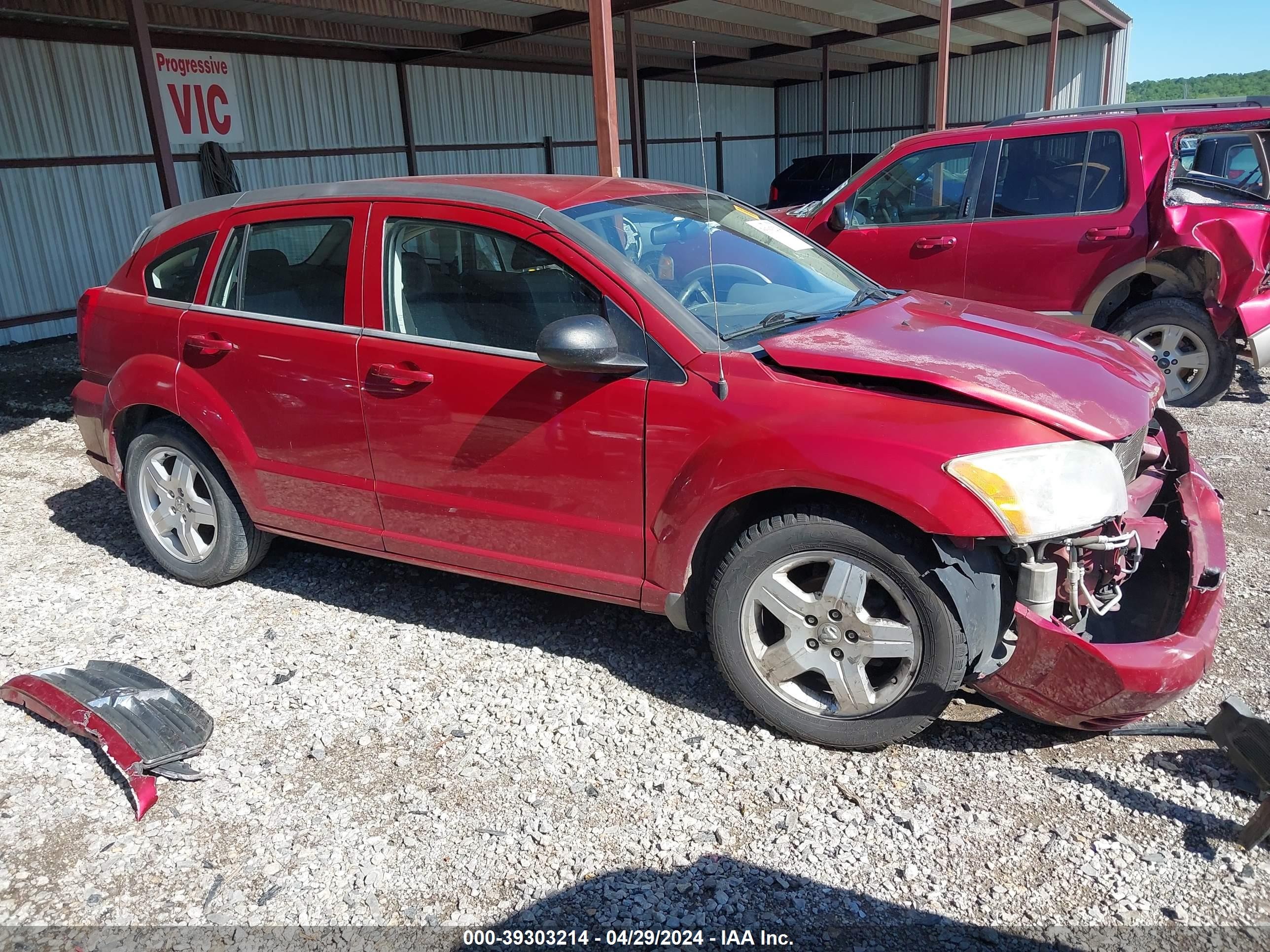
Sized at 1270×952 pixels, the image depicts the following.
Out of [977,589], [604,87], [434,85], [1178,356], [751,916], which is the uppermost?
[434,85]

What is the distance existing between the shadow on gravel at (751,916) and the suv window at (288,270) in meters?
2.35

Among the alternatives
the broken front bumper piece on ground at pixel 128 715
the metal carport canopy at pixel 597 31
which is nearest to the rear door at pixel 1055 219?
the metal carport canopy at pixel 597 31

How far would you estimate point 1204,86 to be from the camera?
216 feet

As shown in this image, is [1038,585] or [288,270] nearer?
[1038,585]

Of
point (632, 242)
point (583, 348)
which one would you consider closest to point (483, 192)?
point (632, 242)

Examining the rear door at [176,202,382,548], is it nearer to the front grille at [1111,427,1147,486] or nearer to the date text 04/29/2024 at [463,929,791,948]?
the date text 04/29/2024 at [463,929,791,948]

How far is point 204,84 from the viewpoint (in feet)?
41.8

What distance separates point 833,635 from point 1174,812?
3.54 feet

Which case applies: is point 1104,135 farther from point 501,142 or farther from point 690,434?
point 501,142

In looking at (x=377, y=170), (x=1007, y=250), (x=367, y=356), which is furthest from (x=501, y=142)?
(x=367, y=356)

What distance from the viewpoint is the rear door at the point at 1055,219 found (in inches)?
254

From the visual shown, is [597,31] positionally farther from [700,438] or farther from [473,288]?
[700,438]

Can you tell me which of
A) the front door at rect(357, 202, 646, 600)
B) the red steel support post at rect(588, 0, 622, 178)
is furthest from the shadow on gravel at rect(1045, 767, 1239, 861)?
the red steel support post at rect(588, 0, 622, 178)

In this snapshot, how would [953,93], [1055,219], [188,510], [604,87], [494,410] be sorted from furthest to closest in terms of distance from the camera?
[953,93]
[604,87]
[1055,219]
[188,510]
[494,410]
